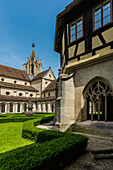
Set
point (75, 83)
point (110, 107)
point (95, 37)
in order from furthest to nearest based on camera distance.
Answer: point (110, 107) < point (75, 83) < point (95, 37)

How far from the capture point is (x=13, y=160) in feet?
8.75

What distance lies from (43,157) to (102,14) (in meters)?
7.63

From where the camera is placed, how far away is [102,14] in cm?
666

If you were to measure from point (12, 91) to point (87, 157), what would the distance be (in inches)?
1181

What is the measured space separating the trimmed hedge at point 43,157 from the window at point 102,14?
6.40m

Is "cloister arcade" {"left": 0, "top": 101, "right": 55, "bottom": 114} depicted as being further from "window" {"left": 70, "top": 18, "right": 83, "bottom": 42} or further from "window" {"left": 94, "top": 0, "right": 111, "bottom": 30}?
"window" {"left": 94, "top": 0, "right": 111, "bottom": 30}

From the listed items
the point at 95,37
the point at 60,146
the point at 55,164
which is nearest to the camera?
the point at 55,164

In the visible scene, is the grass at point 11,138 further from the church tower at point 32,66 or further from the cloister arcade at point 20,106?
the church tower at point 32,66

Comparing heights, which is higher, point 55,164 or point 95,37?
point 95,37

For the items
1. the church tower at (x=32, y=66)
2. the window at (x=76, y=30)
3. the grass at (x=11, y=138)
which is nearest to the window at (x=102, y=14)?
the window at (x=76, y=30)

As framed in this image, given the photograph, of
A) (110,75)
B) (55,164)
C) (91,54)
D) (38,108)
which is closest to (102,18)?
(91,54)

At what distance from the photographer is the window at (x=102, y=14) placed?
647cm

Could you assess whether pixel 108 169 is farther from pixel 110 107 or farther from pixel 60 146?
pixel 110 107

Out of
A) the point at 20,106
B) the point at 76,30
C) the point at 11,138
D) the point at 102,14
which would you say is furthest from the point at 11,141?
the point at 20,106
